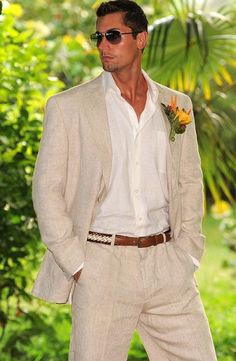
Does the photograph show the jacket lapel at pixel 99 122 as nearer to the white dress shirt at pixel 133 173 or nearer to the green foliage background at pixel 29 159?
the white dress shirt at pixel 133 173

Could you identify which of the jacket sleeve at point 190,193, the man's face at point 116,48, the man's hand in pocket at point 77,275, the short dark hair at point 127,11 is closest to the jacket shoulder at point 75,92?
the man's face at point 116,48

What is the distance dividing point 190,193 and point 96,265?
60cm

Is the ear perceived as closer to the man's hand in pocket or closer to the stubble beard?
the stubble beard

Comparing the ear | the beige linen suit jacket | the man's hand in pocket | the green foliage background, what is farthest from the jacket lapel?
the green foliage background

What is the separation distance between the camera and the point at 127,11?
15.1ft

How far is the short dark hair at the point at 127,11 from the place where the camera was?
458 centimetres

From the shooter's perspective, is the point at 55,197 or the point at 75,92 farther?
the point at 75,92

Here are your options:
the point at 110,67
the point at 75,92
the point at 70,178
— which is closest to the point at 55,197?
the point at 70,178

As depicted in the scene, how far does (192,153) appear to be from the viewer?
4812mm

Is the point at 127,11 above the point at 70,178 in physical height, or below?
above

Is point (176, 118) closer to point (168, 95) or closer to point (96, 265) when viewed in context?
point (168, 95)

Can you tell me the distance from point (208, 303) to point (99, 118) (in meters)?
5.75

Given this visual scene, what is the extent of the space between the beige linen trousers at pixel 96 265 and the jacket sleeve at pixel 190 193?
0.43 feet

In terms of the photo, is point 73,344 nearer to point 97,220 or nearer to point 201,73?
point 97,220
